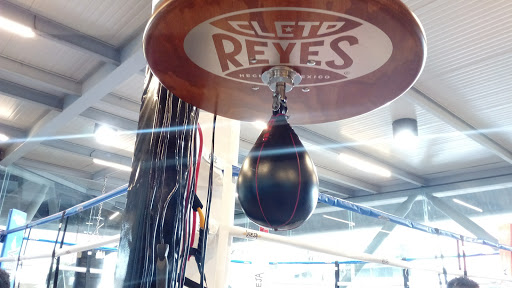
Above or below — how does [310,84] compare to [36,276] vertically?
above

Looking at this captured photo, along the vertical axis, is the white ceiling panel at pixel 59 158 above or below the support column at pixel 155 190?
above

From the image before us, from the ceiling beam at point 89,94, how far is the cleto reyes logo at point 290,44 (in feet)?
12.3

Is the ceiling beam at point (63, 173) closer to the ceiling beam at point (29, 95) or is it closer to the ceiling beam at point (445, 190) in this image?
the ceiling beam at point (29, 95)

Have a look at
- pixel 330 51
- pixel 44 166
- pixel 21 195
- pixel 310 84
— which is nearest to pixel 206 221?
pixel 310 84

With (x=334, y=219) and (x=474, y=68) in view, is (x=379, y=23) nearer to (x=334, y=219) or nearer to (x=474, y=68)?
(x=474, y=68)

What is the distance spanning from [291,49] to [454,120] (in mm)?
5794

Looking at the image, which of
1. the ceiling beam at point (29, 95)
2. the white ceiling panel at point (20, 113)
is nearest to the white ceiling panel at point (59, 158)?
the white ceiling panel at point (20, 113)

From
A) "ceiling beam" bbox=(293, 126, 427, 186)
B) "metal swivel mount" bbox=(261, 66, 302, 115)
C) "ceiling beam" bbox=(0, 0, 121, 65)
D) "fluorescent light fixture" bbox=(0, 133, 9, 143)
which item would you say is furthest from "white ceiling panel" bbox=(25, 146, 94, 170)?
"metal swivel mount" bbox=(261, 66, 302, 115)

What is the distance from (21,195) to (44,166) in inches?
44.6

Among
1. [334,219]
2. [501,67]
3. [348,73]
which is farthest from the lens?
[334,219]

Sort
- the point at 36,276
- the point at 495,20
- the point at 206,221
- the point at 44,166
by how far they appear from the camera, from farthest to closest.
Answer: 1. the point at 44,166
2. the point at 36,276
3. the point at 495,20
4. the point at 206,221

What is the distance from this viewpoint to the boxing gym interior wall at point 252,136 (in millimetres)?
687

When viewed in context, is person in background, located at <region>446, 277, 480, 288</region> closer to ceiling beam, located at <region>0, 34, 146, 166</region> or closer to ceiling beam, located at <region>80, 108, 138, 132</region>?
ceiling beam, located at <region>0, 34, 146, 166</region>

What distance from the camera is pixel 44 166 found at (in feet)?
28.6
